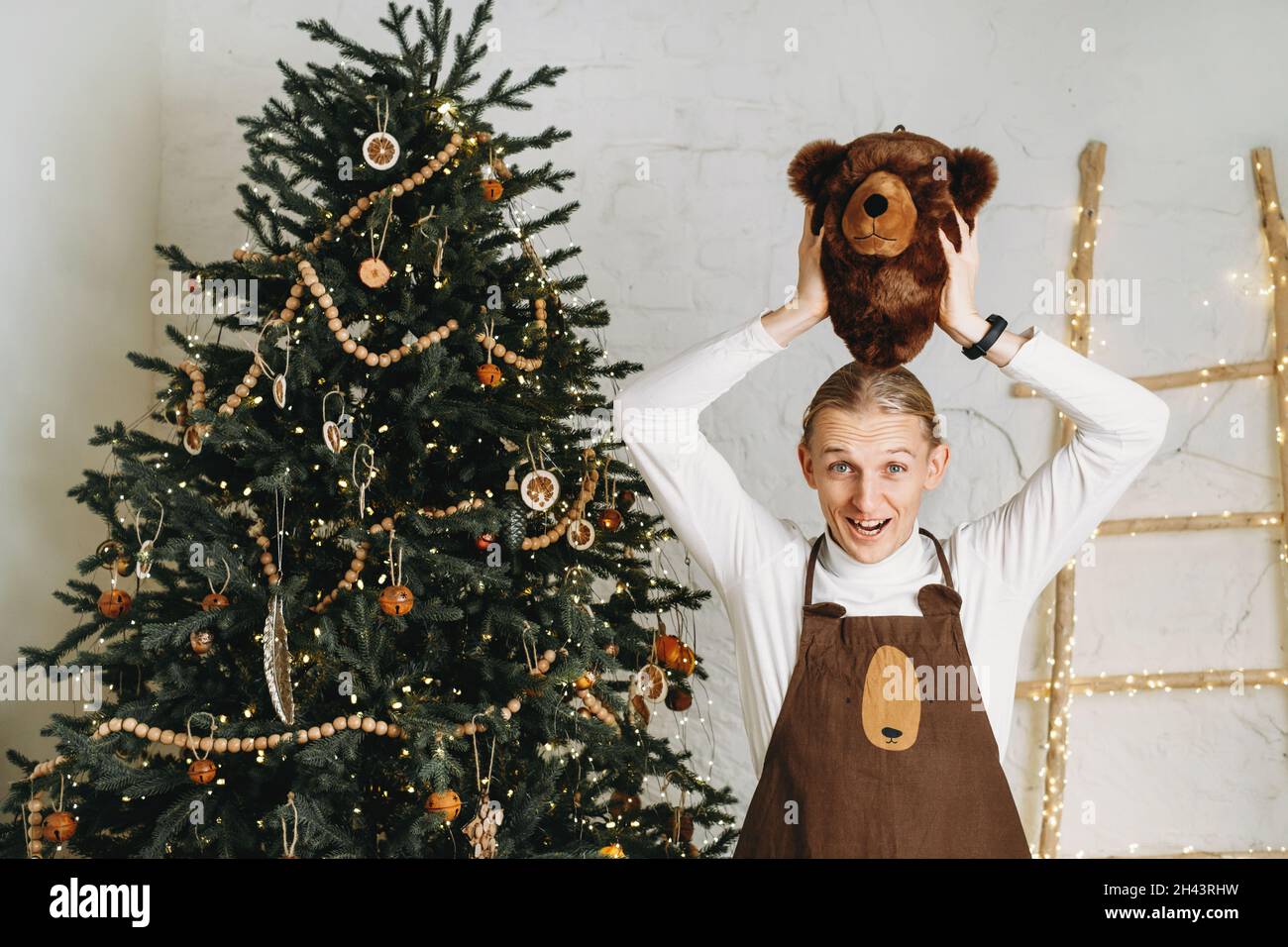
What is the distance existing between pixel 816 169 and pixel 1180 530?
4.95 ft

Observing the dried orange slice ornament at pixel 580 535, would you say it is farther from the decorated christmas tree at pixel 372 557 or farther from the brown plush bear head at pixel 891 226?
the brown plush bear head at pixel 891 226

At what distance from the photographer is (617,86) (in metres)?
2.87

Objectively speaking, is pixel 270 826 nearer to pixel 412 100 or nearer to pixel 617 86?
pixel 412 100

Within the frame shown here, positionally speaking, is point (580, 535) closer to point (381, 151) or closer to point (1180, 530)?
point (381, 151)

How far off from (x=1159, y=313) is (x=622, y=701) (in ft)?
5.55

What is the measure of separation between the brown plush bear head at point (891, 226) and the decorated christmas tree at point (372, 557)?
1.91ft

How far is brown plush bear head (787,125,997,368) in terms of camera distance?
5.30ft

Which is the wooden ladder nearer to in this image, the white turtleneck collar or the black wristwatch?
the white turtleneck collar

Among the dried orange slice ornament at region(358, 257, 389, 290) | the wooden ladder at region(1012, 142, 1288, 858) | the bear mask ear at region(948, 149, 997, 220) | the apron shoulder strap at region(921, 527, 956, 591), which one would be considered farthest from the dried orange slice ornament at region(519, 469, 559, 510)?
the wooden ladder at region(1012, 142, 1288, 858)

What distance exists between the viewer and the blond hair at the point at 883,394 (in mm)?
1753

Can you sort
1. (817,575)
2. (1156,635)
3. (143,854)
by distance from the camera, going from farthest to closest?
(1156,635), (817,575), (143,854)

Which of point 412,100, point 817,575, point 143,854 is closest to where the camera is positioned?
point 143,854

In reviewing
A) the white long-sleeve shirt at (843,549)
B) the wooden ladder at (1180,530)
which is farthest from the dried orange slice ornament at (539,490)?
the wooden ladder at (1180,530)
